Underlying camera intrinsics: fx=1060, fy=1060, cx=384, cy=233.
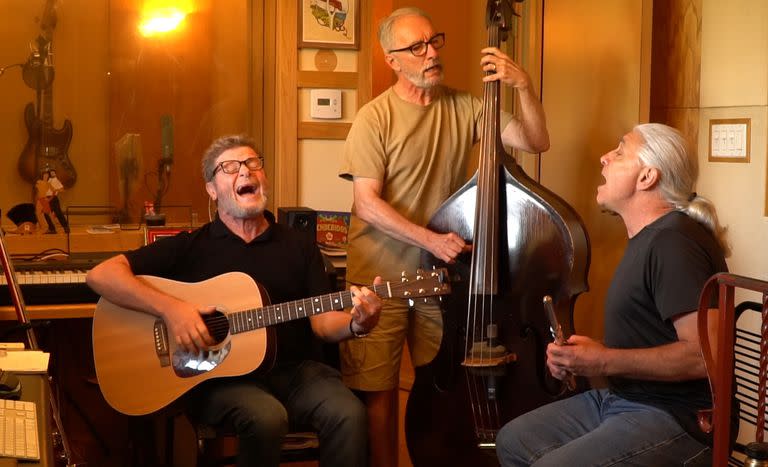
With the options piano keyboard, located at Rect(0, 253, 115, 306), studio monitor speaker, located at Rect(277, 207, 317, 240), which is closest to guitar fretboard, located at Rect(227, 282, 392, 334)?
studio monitor speaker, located at Rect(277, 207, 317, 240)

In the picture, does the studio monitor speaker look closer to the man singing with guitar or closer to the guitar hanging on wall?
the man singing with guitar

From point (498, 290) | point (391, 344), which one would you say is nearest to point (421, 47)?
point (498, 290)

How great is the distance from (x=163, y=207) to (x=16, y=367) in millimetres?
1733

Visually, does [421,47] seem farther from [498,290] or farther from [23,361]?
[23,361]

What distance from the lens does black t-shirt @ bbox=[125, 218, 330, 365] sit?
301 centimetres

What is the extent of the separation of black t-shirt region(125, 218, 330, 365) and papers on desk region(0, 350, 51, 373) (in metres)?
0.57

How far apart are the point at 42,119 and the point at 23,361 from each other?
5.53ft

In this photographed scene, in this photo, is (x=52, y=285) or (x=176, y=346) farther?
(x=52, y=285)

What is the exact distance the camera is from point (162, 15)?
13.1ft

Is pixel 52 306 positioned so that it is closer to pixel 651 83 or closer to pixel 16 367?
pixel 16 367

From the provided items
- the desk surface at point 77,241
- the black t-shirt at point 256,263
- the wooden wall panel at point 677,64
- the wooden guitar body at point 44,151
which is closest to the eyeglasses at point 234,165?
the black t-shirt at point 256,263

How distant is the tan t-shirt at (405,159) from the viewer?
3.16 metres

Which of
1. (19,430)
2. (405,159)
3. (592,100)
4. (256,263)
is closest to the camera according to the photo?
(19,430)

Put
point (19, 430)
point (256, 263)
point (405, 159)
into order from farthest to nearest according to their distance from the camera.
→ point (405, 159) < point (256, 263) < point (19, 430)
